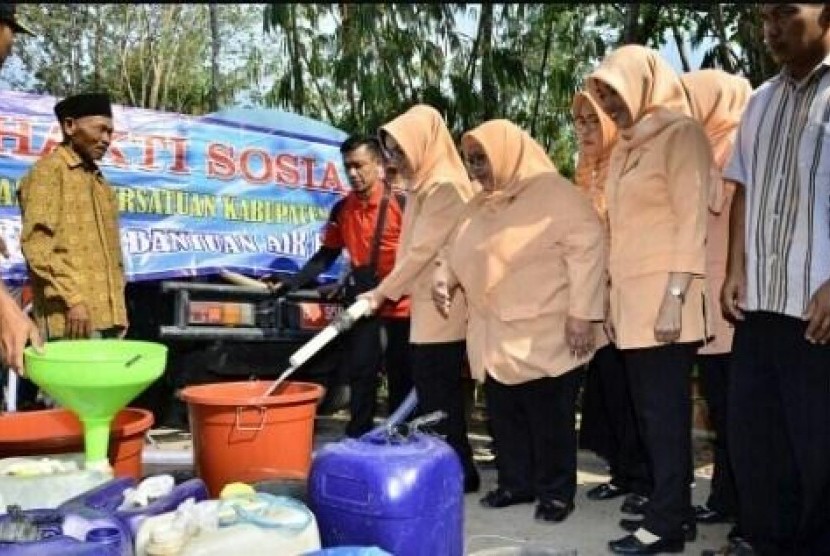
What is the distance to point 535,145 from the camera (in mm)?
3625

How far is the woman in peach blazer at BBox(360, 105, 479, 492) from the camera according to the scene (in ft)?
12.5

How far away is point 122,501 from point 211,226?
294 cm

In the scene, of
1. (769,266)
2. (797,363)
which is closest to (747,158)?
(769,266)

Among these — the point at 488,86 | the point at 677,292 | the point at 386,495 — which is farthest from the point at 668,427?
the point at 488,86

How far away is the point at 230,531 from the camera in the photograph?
223cm

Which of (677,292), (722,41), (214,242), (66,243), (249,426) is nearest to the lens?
(677,292)

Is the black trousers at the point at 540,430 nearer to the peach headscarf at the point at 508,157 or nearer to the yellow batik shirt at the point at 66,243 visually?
the peach headscarf at the point at 508,157

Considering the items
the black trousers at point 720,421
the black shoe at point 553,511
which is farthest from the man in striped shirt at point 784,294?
the black shoe at point 553,511

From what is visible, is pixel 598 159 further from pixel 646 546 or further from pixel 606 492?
pixel 646 546

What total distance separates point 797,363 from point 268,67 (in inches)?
534

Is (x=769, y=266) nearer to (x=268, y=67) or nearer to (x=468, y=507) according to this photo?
(x=468, y=507)

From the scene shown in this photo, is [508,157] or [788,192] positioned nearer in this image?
[788,192]

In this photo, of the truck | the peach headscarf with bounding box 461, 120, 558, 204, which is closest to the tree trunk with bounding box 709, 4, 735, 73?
the truck

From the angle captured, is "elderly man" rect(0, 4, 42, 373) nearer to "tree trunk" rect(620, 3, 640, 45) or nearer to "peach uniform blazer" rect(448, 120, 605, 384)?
"peach uniform blazer" rect(448, 120, 605, 384)
